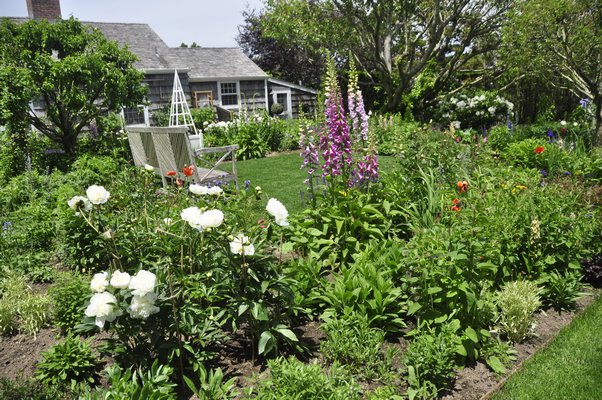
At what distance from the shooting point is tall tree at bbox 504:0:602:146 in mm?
6840

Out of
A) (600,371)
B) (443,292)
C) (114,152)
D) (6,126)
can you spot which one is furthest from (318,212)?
(6,126)

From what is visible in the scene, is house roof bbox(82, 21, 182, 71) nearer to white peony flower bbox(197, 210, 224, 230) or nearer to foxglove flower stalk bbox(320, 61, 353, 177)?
foxglove flower stalk bbox(320, 61, 353, 177)

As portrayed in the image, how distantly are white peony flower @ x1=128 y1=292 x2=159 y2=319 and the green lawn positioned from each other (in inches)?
142

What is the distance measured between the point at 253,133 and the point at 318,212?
7706 millimetres

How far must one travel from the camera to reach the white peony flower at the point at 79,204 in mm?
2443

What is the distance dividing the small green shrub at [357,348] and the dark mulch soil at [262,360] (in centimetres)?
11

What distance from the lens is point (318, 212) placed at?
3.94 metres

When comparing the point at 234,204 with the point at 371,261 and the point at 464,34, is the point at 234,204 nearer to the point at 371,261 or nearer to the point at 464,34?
the point at 371,261

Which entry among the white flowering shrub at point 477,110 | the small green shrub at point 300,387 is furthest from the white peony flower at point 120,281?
the white flowering shrub at point 477,110

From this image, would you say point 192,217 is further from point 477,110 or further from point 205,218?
point 477,110

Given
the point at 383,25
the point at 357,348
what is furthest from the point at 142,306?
the point at 383,25

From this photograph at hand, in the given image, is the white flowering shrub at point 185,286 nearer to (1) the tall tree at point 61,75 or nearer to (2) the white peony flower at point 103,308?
(2) the white peony flower at point 103,308

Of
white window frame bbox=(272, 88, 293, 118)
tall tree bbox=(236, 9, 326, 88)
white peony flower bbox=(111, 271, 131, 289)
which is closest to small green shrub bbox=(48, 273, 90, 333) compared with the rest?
white peony flower bbox=(111, 271, 131, 289)

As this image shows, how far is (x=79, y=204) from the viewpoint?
2.47m
